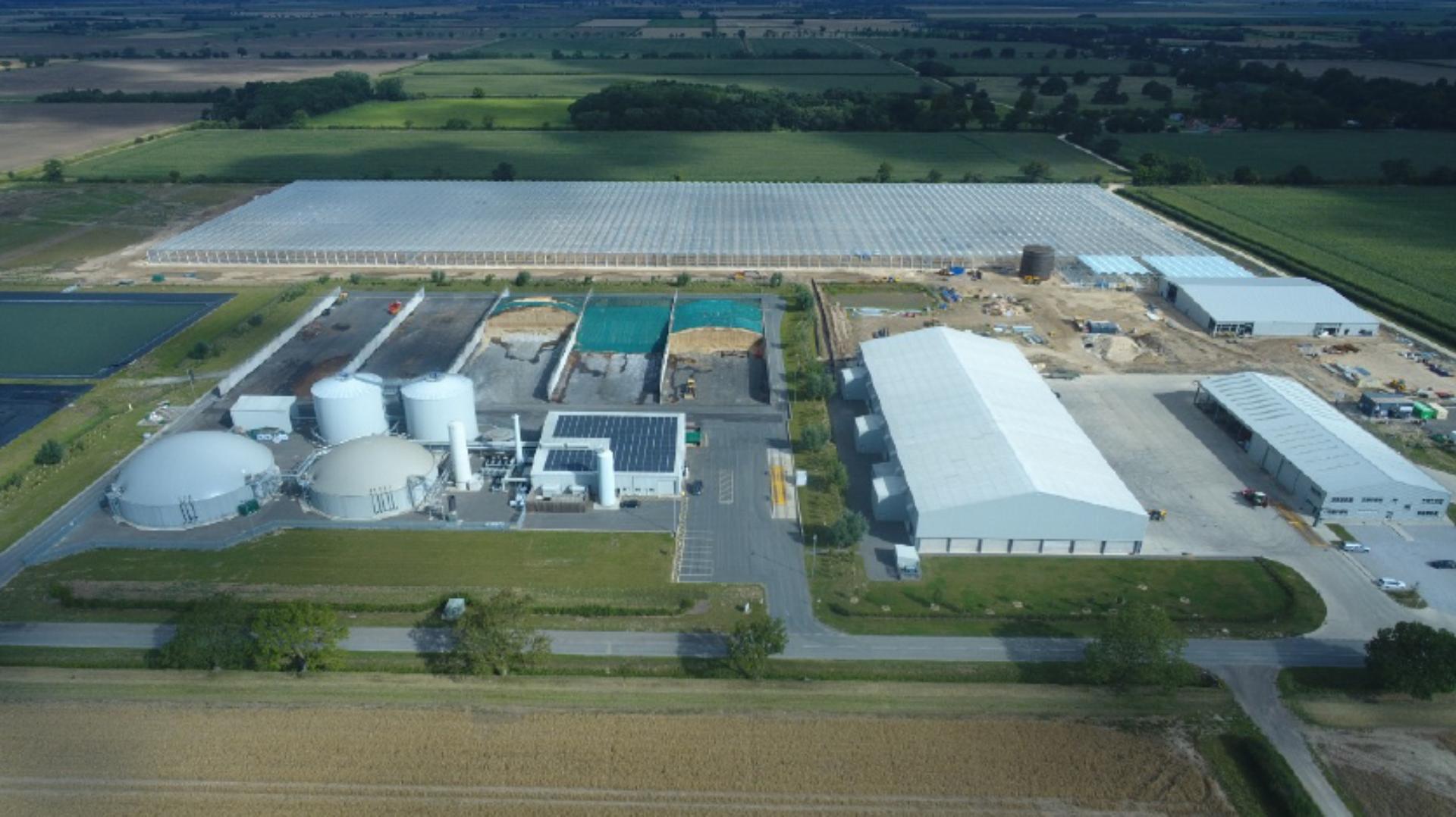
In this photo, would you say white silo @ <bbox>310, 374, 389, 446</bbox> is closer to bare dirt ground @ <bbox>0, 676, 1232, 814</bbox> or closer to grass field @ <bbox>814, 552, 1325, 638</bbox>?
bare dirt ground @ <bbox>0, 676, 1232, 814</bbox>

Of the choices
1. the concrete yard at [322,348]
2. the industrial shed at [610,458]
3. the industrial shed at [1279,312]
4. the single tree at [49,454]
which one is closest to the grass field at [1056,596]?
the industrial shed at [610,458]

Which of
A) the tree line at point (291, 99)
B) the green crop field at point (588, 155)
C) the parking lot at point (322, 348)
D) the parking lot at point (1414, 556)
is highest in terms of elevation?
the tree line at point (291, 99)

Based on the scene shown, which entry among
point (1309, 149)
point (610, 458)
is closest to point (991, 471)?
point (610, 458)

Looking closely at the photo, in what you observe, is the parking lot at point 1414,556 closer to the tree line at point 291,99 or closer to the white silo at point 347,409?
the white silo at point 347,409

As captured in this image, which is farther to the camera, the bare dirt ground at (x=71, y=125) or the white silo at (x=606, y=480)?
the bare dirt ground at (x=71, y=125)

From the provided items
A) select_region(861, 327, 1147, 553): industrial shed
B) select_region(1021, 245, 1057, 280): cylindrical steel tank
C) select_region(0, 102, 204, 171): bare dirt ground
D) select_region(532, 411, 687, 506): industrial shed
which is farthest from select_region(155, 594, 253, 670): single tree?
select_region(0, 102, 204, 171): bare dirt ground

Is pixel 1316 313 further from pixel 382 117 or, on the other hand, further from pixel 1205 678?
pixel 382 117
